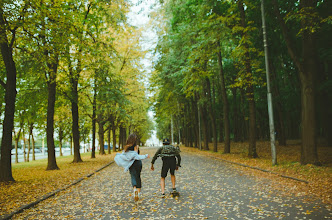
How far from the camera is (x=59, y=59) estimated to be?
1540 centimetres

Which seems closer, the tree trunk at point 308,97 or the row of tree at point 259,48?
the tree trunk at point 308,97

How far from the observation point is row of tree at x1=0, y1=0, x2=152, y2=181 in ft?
35.2

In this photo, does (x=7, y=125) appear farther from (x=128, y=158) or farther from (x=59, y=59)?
(x=128, y=158)

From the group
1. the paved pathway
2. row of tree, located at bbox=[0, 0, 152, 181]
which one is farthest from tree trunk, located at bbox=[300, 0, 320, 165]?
row of tree, located at bbox=[0, 0, 152, 181]

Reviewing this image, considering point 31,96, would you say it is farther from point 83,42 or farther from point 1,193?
point 1,193

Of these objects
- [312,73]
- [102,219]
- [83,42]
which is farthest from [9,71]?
[312,73]

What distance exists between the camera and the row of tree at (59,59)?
1072 centimetres

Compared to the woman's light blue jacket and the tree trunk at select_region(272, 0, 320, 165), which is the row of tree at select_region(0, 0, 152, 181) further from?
the tree trunk at select_region(272, 0, 320, 165)

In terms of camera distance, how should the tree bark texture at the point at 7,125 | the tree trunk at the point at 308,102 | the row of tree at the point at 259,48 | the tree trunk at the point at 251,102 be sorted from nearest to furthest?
the tree bark texture at the point at 7,125 < the tree trunk at the point at 308,102 < the row of tree at the point at 259,48 < the tree trunk at the point at 251,102

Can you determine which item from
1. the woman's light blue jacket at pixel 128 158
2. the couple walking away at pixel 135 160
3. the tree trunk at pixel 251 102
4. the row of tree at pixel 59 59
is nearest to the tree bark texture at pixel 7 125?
the row of tree at pixel 59 59

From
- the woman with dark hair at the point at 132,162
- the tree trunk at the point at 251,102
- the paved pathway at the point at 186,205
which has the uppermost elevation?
the tree trunk at the point at 251,102

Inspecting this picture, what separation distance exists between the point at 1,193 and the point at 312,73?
45.0 feet

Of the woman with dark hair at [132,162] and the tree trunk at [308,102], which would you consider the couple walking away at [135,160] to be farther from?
the tree trunk at [308,102]

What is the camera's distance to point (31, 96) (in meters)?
17.9
